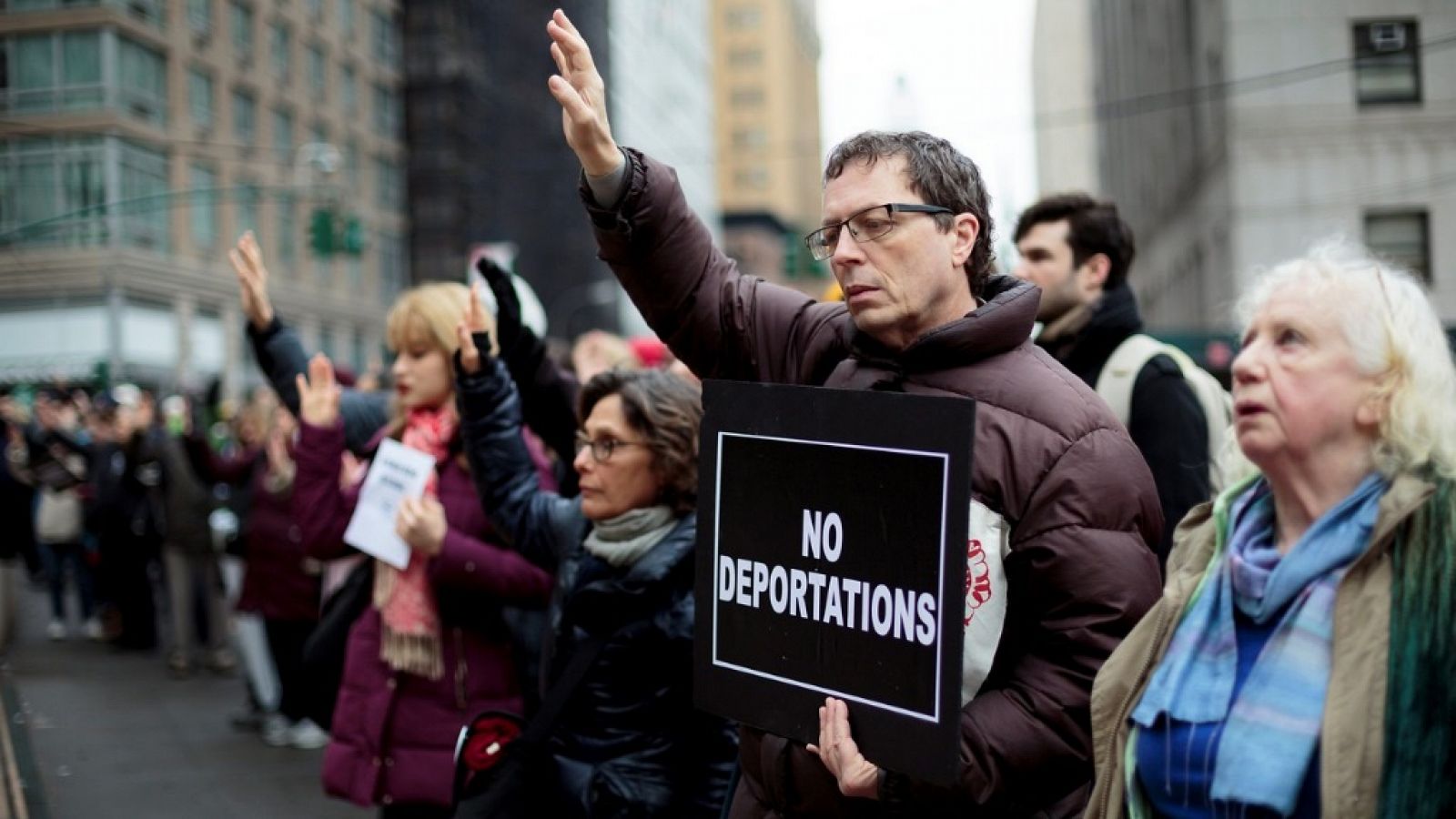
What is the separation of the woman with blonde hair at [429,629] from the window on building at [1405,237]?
19.2 feet

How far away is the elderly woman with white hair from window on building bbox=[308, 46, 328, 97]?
295 inches

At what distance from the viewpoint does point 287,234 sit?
15.6 metres

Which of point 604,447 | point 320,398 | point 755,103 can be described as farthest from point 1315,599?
point 755,103

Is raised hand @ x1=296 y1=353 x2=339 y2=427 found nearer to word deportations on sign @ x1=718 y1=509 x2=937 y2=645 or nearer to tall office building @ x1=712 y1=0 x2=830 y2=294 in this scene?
word deportations on sign @ x1=718 y1=509 x2=937 y2=645

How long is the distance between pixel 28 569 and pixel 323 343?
4.99 m

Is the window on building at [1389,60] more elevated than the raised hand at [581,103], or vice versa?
the window on building at [1389,60]

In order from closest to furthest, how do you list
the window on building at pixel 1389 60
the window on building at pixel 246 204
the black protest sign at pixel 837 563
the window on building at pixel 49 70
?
the black protest sign at pixel 837 563, the window on building at pixel 1389 60, the window on building at pixel 49 70, the window on building at pixel 246 204

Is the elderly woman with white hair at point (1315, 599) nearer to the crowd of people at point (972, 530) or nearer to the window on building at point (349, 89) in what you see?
the crowd of people at point (972, 530)

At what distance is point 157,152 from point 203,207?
1.73m

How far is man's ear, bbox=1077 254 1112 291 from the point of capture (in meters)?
4.54

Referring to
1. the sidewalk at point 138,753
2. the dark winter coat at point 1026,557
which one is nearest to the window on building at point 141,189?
the sidewalk at point 138,753

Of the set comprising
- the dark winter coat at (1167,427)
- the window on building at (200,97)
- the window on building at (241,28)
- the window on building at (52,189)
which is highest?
the window on building at (241,28)

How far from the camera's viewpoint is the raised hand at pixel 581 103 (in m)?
2.53

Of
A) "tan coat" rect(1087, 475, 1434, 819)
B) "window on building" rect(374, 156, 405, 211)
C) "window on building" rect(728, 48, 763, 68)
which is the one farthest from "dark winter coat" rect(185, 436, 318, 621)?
"window on building" rect(728, 48, 763, 68)
